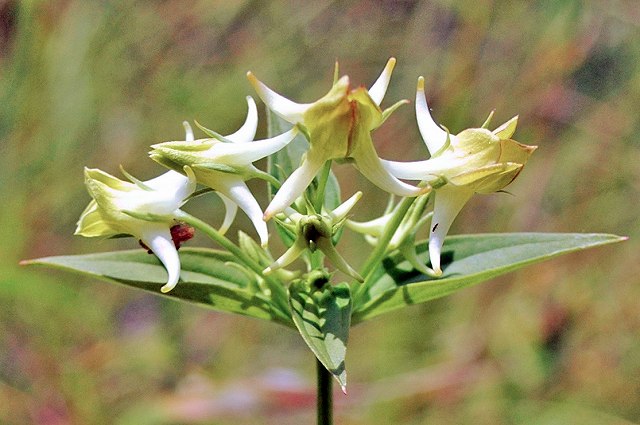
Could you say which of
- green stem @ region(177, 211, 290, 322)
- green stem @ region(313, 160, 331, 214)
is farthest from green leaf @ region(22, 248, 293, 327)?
green stem @ region(313, 160, 331, 214)

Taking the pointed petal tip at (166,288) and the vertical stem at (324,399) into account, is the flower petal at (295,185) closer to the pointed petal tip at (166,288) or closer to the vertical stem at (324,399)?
the pointed petal tip at (166,288)

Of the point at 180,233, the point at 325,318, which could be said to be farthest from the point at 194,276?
the point at 325,318

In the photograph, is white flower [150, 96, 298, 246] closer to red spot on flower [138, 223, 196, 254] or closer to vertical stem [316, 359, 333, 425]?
red spot on flower [138, 223, 196, 254]

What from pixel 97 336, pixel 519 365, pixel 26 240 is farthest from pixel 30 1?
pixel 519 365

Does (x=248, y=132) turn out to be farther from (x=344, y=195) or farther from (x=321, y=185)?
(x=344, y=195)

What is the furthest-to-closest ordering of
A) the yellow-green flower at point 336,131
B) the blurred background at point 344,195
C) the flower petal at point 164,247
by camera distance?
the blurred background at point 344,195 → the flower petal at point 164,247 → the yellow-green flower at point 336,131

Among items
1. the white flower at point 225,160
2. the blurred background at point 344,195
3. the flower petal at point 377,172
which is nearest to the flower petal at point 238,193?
the white flower at point 225,160
